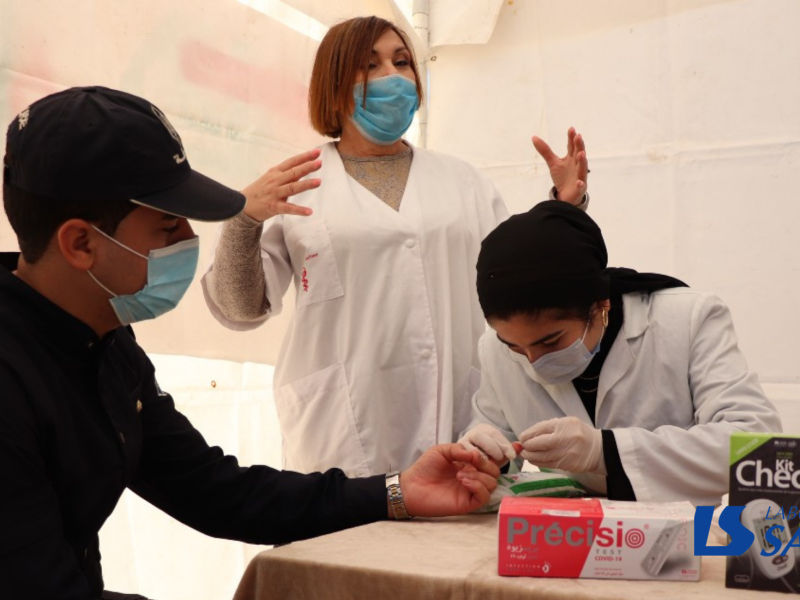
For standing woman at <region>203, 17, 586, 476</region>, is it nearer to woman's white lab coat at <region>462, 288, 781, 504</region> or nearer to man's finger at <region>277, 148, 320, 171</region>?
man's finger at <region>277, 148, 320, 171</region>

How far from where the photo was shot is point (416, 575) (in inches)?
45.5

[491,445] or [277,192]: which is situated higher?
[277,192]

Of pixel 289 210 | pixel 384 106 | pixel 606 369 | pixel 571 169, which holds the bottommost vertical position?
pixel 606 369

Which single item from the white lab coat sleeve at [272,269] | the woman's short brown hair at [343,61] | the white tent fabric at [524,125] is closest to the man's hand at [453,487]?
the white lab coat sleeve at [272,269]

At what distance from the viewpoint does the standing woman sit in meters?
2.23

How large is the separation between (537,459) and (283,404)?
0.93m

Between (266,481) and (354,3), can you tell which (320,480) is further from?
(354,3)

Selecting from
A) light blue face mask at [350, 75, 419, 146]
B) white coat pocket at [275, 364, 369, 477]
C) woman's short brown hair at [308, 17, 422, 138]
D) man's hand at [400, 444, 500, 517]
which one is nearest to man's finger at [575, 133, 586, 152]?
light blue face mask at [350, 75, 419, 146]

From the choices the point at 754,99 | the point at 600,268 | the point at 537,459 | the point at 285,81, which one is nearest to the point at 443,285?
the point at 600,268

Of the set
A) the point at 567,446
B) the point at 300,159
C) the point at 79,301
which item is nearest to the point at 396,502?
the point at 567,446

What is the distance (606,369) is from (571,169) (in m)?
0.66

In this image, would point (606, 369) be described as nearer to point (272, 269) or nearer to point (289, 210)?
point (289, 210)

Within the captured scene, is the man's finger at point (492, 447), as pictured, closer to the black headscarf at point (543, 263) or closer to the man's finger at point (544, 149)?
the black headscarf at point (543, 263)

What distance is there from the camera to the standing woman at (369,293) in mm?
2227
